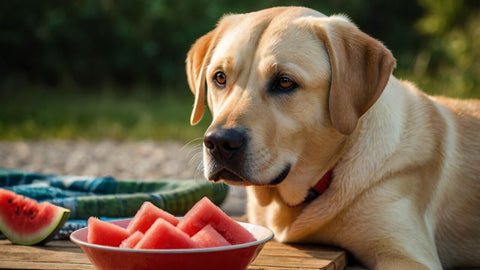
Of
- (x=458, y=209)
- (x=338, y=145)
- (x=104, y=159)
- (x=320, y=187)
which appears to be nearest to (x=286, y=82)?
(x=338, y=145)

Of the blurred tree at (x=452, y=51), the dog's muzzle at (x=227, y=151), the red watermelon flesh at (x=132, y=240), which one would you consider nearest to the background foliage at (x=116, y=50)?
the blurred tree at (x=452, y=51)

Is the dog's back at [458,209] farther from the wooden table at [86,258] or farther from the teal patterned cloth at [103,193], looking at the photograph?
the teal patterned cloth at [103,193]

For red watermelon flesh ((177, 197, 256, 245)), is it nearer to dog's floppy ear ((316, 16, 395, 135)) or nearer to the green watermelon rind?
dog's floppy ear ((316, 16, 395, 135))

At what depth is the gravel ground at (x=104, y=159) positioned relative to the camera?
7.99 m

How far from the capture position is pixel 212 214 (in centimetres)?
298

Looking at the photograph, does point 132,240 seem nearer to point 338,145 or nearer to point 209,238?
point 209,238

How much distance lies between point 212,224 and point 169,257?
37cm

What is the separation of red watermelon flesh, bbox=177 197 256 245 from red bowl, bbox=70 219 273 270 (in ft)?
0.58

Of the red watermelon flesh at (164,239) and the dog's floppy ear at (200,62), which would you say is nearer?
the red watermelon flesh at (164,239)

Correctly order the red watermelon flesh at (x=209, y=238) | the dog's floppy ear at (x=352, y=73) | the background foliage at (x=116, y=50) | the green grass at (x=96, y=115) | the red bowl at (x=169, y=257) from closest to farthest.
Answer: the red bowl at (x=169, y=257) < the red watermelon flesh at (x=209, y=238) < the dog's floppy ear at (x=352, y=73) < the green grass at (x=96, y=115) < the background foliage at (x=116, y=50)

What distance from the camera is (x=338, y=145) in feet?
11.8

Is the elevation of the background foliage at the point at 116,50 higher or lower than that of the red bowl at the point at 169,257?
lower

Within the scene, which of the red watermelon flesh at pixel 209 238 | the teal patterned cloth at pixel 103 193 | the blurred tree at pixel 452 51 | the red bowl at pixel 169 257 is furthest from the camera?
the blurred tree at pixel 452 51

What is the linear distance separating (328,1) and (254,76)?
65.5ft
